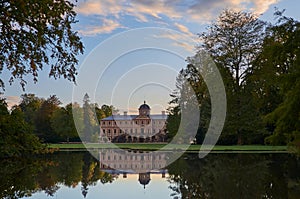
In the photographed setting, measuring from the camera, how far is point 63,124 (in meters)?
65.3

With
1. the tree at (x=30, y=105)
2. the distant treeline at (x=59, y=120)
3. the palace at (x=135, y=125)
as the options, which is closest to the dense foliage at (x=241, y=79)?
the distant treeline at (x=59, y=120)

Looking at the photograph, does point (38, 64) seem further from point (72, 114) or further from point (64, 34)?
point (72, 114)

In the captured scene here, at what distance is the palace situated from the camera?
9506 cm

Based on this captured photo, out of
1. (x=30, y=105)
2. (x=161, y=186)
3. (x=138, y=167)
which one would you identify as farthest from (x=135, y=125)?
(x=161, y=186)

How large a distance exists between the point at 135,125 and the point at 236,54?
205 feet

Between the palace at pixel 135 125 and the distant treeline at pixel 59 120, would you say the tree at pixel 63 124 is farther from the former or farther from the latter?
the palace at pixel 135 125

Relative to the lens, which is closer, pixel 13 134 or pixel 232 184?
pixel 13 134

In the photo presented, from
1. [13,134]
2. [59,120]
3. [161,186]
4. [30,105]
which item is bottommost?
[161,186]

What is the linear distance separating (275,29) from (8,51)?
1171cm

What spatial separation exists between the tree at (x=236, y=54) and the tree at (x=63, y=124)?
32.0 meters

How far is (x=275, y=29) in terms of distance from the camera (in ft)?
49.2

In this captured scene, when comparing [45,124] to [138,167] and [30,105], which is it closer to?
[30,105]

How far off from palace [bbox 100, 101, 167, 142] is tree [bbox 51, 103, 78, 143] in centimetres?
2553

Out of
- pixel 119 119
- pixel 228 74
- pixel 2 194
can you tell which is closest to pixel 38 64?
pixel 2 194
